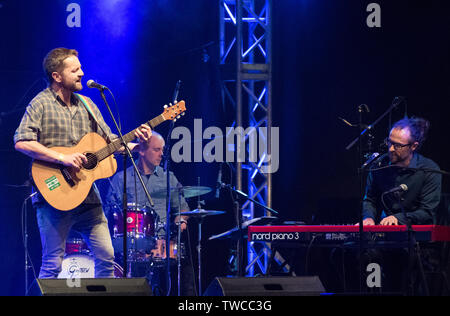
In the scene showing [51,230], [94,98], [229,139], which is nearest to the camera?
[51,230]

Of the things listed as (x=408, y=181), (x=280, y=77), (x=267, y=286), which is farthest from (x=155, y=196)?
(x=267, y=286)

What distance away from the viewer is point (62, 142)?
4785 millimetres

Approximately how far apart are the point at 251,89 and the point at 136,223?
2.20 meters

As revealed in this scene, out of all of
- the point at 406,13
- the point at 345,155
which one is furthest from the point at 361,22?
the point at 345,155

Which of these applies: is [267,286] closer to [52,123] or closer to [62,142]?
[62,142]

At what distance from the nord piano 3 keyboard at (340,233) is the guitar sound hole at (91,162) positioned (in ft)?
4.99

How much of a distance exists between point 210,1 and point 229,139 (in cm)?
203

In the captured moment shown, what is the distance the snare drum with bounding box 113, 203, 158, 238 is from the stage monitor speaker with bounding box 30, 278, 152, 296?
9.07 feet

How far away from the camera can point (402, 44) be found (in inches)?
287

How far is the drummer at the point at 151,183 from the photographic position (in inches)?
277

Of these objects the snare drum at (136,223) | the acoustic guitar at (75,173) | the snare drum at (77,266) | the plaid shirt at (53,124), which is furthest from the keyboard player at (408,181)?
the snare drum at (77,266)

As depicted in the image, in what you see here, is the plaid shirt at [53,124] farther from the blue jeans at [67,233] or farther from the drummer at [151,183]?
the drummer at [151,183]

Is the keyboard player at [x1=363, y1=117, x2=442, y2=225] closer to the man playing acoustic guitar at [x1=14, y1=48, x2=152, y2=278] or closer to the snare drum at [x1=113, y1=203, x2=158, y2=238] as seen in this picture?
the snare drum at [x1=113, y1=203, x2=158, y2=238]
